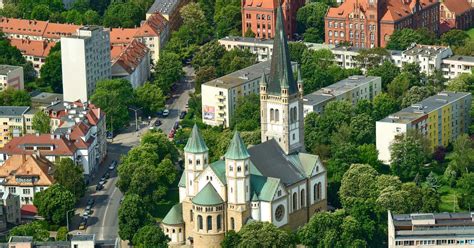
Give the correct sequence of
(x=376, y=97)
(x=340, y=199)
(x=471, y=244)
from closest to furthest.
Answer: (x=471, y=244) < (x=340, y=199) < (x=376, y=97)

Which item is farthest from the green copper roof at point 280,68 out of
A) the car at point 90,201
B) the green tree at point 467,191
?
the car at point 90,201

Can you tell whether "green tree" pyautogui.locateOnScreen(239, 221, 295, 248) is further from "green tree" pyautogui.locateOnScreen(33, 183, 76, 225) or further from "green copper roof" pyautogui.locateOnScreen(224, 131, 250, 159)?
"green tree" pyautogui.locateOnScreen(33, 183, 76, 225)

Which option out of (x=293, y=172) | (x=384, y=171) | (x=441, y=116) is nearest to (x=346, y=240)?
(x=293, y=172)

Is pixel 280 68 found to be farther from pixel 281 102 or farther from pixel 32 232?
A: pixel 32 232

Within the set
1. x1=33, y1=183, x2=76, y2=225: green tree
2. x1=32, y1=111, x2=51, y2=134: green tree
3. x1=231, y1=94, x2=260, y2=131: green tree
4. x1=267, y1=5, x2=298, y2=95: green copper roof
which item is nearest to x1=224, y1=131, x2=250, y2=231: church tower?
x1=267, y1=5, x2=298, y2=95: green copper roof

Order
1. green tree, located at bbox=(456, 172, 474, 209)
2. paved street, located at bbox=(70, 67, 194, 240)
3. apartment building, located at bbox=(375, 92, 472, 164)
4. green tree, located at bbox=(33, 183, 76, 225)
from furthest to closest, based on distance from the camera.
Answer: apartment building, located at bbox=(375, 92, 472, 164)
green tree, located at bbox=(456, 172, 474, 209)
green tree, located at bbox=(33, 183, 76, 225)
paved street, located at bbox=(70, 67, 194, 240)

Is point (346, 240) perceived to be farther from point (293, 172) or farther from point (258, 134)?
point (258, 134)
